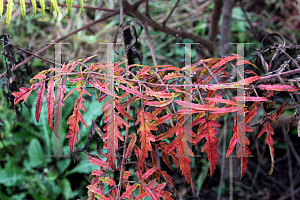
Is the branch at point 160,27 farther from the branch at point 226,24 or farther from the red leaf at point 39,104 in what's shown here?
the red leaf at point 39,104

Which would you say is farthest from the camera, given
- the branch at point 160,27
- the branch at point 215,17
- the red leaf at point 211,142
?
the branch at point 215,17

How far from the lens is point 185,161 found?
0.39 meters

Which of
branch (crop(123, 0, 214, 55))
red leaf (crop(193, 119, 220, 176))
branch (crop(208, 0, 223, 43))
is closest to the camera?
red leaf (crop(193, 119, 220, 176))

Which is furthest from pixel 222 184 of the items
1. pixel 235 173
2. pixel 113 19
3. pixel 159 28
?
pixel 113 19

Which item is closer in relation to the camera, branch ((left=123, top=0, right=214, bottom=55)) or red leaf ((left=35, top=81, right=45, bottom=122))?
red leaf ((left=35, top=81, right=45, bottom=122))

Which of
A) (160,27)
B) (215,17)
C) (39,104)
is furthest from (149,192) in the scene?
(215,17)

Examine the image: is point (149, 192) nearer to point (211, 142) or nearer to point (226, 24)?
point (211, 142)

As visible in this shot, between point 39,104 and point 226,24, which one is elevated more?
point 226,24

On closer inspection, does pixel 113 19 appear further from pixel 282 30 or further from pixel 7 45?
pixel 7 45

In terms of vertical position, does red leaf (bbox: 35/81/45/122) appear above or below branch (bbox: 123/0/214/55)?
below

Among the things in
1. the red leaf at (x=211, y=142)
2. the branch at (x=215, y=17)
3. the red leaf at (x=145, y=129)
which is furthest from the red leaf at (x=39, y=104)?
the branch at (x=215, y=17)

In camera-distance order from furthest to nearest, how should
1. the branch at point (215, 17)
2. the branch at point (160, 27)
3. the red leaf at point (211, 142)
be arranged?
the branch at point (215, 17)
the branch at point (160, 27)
the red leaf at point (211, 142)

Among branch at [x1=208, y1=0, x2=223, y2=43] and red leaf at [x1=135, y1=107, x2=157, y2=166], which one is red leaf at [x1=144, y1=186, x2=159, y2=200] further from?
branch at [x1=208, y1=0, x2=223, y2=43]

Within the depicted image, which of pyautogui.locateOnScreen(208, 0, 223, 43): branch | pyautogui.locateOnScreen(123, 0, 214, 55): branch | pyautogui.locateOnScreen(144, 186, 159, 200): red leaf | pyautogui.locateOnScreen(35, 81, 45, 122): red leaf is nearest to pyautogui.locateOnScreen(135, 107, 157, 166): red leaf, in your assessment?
pyautogui.locateOnScreen(144, 186, 159, 200): red leaf
